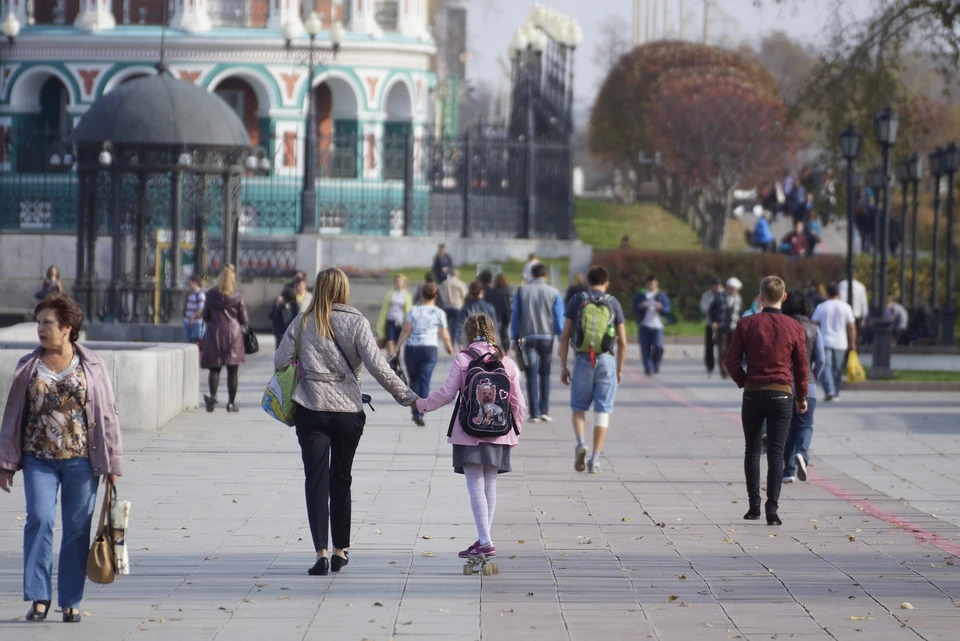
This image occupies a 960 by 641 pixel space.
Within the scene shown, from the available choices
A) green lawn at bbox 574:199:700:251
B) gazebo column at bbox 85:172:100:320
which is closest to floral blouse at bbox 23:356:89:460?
gazebo column at bbox 85:172:100:320

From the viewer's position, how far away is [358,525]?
33.6 ft

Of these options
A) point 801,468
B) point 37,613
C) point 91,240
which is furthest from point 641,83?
point 37,613

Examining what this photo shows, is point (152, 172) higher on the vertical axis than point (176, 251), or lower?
higher

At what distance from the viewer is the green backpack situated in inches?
512

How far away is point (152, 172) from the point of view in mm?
20844

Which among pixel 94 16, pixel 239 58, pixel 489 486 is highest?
pixel 94 16

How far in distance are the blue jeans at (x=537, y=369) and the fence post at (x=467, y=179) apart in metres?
16.3

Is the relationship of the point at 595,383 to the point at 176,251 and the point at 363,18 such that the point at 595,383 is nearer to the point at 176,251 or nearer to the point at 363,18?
the point at 176,251

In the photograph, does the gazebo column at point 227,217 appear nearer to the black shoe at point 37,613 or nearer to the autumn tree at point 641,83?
the black shoe at point 37,613

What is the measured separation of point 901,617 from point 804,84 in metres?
22.8

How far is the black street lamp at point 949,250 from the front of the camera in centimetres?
2720

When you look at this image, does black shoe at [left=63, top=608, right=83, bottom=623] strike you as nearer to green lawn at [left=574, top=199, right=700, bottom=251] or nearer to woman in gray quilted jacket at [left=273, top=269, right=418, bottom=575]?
woman in gray quilted jacket at [left=273, top=269, right=418, bottom=575]

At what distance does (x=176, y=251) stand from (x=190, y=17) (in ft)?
71.3

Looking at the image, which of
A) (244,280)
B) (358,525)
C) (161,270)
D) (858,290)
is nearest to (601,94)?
(244,280)
